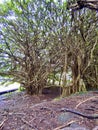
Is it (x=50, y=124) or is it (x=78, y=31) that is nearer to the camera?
(x=50, y=124)

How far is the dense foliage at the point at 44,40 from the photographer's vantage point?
6.18 meters

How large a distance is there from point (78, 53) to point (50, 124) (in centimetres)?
285

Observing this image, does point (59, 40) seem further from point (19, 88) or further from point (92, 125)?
point (92, 125)

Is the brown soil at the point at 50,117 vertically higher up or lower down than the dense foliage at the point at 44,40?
lower down

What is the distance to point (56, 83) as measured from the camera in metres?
6.78

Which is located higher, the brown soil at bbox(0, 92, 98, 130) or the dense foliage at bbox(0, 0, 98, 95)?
the dense foliage at bbox(0, 0, 98, 95)

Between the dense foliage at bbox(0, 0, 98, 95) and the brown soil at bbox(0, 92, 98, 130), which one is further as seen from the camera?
the dense foliage at bbox(0, 0, 98, 95)

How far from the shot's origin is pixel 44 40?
250 inches

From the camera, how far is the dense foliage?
6.18 meters

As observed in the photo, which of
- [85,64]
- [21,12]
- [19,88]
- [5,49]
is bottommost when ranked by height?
[19,88]

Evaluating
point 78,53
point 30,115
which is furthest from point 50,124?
point 78,53

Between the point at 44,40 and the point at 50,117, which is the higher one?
the point at 44,40

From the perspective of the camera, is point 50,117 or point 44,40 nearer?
point 50,117

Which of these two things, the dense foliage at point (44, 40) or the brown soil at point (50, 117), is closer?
the brown soil at point (50, 117)
